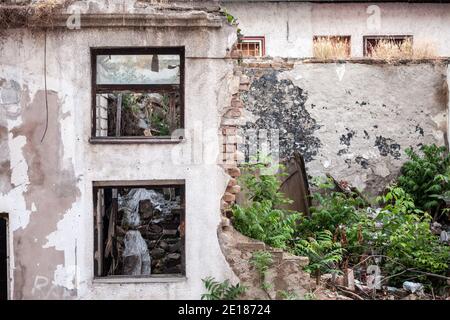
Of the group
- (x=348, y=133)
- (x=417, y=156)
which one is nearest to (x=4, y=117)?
(x=348, y=133)

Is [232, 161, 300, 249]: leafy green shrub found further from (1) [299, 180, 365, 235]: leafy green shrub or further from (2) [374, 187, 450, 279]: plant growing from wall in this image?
(2) [374, 187, 450, 279]: plant growing from wall

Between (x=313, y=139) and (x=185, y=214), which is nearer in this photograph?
(x=185, y=214)

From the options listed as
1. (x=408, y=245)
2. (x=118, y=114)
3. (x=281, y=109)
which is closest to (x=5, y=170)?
(x=118, y=114)

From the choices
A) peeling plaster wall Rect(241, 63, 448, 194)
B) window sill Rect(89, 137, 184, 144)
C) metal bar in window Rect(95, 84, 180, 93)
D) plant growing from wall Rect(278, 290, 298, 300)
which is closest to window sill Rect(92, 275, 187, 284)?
plant growing from wall Rect(278, 290, 298, 300)

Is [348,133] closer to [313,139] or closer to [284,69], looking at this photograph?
[313,139]

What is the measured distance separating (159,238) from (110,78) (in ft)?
12.4

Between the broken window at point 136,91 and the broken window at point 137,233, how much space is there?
61.7 inches

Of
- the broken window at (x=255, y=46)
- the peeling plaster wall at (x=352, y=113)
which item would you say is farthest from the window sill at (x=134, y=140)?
the broken window at (x=255, y=46)

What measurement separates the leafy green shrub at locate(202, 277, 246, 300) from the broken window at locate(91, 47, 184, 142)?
221cm

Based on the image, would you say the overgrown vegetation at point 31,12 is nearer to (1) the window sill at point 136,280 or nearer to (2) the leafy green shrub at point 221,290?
(1) the window sill at point 136,280

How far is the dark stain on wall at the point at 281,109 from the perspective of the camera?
45.5 ft

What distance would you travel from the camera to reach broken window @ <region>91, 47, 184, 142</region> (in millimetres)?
8984

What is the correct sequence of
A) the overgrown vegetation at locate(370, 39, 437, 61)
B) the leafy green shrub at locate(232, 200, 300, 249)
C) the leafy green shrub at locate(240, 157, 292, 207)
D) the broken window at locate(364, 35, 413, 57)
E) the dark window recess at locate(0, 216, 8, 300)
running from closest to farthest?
the dark window recess at locate(0, 216, 8, 300), the leafy green shrub at locate(232, 200, 300, 249), the leafy green shrub at locate(240, 157, 292, 207), the overgrown vegetation at locate(370, 39, 437, 61), the broken window at locate(364, 35, 413, 57)

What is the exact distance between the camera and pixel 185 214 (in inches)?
351
